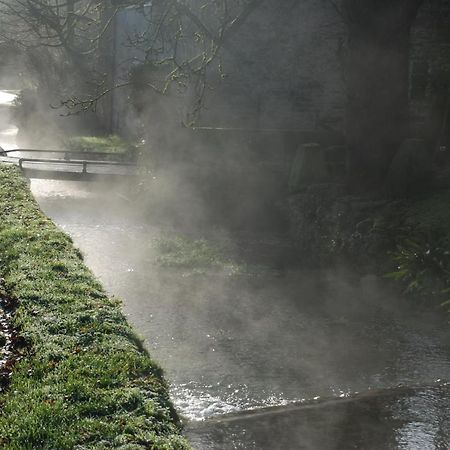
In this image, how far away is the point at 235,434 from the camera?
6043 millimetres

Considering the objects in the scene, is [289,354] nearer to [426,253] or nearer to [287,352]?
[287,352]

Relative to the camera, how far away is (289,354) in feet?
27.0

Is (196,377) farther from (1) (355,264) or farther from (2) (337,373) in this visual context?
(1) (355,264)

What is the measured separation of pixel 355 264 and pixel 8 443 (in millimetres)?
8711

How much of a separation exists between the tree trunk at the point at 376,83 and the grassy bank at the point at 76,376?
285 inches

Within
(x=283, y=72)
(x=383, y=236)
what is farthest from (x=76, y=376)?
(x=283, y=72)

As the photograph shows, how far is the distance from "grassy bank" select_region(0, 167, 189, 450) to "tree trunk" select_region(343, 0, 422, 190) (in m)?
7.24

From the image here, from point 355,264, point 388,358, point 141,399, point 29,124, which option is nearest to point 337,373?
point 388,358

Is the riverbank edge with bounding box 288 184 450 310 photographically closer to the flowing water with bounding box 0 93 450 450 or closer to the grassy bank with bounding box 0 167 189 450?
the flowing water with bounding box 0 93 450 450

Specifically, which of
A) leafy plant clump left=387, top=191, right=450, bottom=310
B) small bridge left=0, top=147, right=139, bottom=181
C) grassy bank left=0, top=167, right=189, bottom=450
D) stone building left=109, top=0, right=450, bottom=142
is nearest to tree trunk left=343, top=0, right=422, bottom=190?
leafy plant clump left=387, top=191, right=450, bottom=310

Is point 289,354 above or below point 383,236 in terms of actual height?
below

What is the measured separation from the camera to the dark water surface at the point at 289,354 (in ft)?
20.3

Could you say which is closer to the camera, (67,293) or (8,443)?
(8,443)

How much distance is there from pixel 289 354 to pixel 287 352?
0.07 metres
